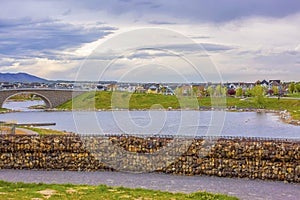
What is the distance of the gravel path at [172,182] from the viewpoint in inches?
646

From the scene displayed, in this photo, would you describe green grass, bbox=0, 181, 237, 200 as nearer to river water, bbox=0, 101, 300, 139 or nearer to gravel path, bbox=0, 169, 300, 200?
gravel path, bbox=0, 169, 300, 200

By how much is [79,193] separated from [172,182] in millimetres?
4891

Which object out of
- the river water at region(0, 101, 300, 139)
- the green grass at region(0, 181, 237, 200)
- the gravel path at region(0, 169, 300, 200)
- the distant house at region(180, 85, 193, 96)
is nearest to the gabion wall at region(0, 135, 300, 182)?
the gravel path at region(0, 169, 300, 200)

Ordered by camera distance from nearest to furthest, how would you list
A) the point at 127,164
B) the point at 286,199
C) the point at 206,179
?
the point at 286,199 → the point at 206,179 → the point at 127,164

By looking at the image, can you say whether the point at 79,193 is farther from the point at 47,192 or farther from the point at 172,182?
the point at 172,182

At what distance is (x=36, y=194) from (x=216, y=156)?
334 inches

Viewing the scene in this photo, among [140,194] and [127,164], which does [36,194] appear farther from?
[127,164]

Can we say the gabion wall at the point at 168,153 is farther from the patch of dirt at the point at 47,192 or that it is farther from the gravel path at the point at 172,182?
the patch of dirt at the point at 47,192

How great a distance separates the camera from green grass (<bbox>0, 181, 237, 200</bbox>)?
1387cm

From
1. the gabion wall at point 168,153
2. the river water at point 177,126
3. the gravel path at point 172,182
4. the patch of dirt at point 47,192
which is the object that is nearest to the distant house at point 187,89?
the gabion wall at point 168,153

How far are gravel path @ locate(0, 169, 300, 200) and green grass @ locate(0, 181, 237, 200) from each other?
1.89m

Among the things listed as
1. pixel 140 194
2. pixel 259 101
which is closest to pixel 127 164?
pixel 140 194

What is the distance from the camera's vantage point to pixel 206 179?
61.8ft

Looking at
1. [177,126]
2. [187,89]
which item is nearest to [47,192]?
[187,89]
